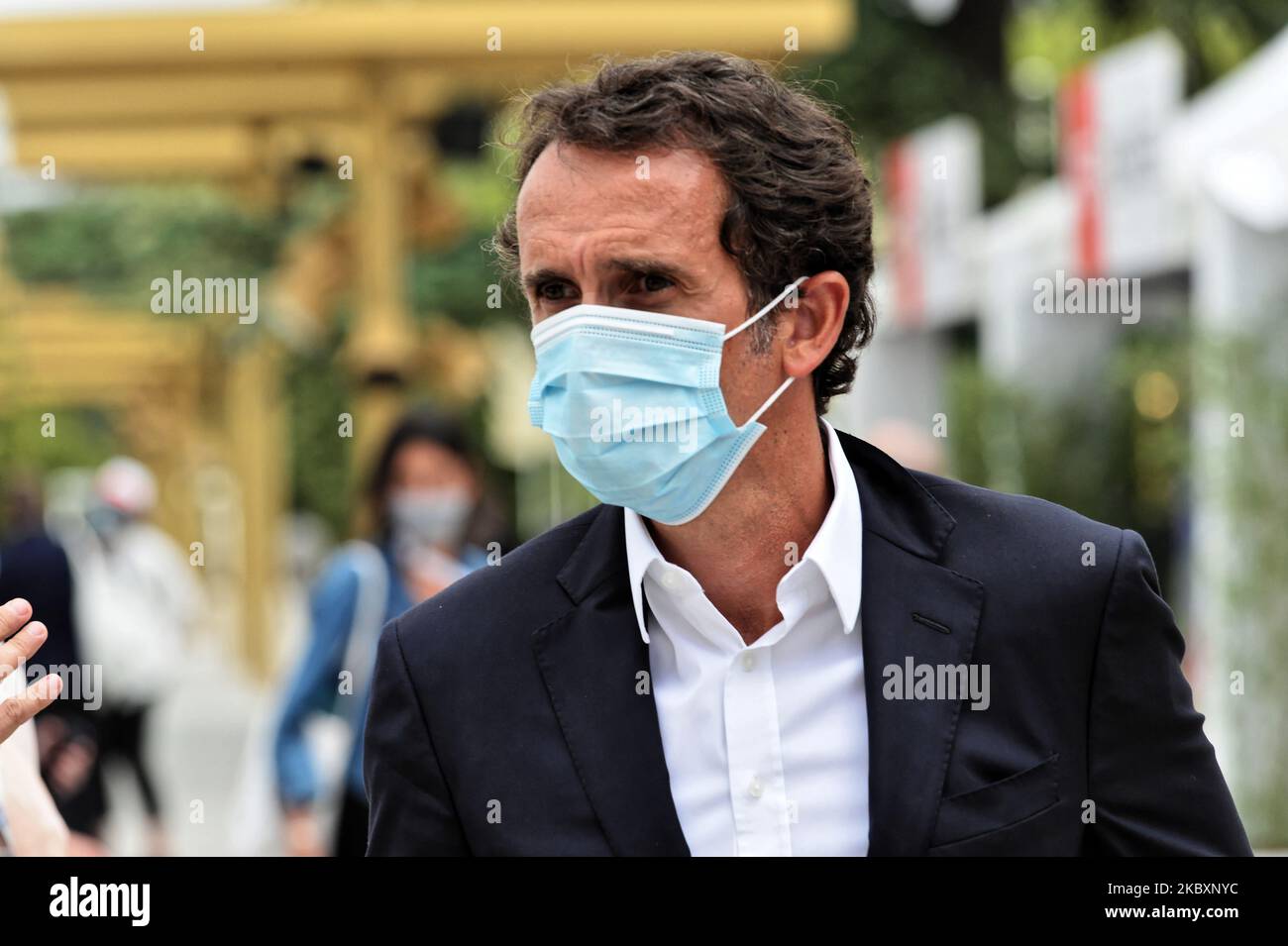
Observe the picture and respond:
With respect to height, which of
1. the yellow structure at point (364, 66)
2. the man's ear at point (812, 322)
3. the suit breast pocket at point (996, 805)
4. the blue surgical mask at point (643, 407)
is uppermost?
the yellow structure at point (364, 66)

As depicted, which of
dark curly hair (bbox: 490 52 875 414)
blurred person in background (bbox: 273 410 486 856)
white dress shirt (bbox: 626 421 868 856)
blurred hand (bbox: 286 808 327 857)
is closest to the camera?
white dress shirt (bbox: 626 421 868 856)

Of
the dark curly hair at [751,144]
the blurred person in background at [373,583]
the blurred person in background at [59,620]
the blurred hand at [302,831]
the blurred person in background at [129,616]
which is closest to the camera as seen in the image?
the dark curly hair at [751,144]

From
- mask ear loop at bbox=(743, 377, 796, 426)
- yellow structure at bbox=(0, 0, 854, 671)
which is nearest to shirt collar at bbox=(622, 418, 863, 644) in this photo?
mask ear loop at bbox=(743, 377, 796, 426)

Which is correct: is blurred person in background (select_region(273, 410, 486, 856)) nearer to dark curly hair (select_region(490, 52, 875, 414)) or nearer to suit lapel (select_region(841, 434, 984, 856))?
dark curly hair (select_region(490, 52, 875, 414))

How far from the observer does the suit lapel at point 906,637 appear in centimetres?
240

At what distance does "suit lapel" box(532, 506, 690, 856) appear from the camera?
2.45m

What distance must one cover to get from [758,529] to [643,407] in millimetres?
236

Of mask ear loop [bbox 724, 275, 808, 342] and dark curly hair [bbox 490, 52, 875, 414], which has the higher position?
dark curly hair [bbox 490, 52, 875, 414]

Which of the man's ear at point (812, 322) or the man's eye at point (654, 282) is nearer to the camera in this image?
the man's eye at point (654, 282)

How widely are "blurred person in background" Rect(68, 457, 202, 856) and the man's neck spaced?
24.8 feet

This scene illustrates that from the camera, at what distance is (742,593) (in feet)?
8.83

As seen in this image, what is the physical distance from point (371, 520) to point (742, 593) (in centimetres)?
359

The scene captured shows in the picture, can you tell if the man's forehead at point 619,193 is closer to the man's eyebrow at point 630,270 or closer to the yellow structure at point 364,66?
the man's eyebrow at point 630,270

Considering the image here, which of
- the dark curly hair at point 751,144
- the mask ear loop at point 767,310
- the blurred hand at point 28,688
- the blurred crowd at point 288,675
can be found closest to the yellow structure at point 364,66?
the blurred crowd at point 288,675
